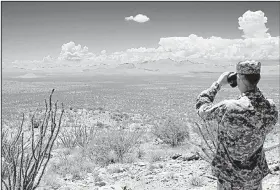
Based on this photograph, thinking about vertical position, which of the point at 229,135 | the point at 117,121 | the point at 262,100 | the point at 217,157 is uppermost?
the point at 262,100

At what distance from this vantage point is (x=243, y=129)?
2137mm

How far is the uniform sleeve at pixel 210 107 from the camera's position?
2188 mm

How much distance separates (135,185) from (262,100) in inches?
180

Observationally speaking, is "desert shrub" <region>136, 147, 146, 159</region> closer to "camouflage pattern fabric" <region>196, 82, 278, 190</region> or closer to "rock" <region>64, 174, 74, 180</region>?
"rock" <region>64, 174, 74, 180</region>

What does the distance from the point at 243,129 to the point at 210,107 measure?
288mm

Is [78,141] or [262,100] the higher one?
[262,100]

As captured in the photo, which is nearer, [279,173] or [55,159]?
[279,173]

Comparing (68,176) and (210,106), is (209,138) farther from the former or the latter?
(68,176)

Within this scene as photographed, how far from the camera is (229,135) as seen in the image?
2.19m

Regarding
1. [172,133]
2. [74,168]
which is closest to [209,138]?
[74,168]

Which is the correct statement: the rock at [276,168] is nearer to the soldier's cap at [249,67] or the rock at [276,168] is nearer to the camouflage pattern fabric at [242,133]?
the camouflage pattern fabric at [242,133]

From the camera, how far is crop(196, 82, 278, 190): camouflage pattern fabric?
2.13 meters

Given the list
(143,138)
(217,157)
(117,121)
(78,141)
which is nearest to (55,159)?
(78,141)

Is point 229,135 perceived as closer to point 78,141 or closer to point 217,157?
point 217,157
